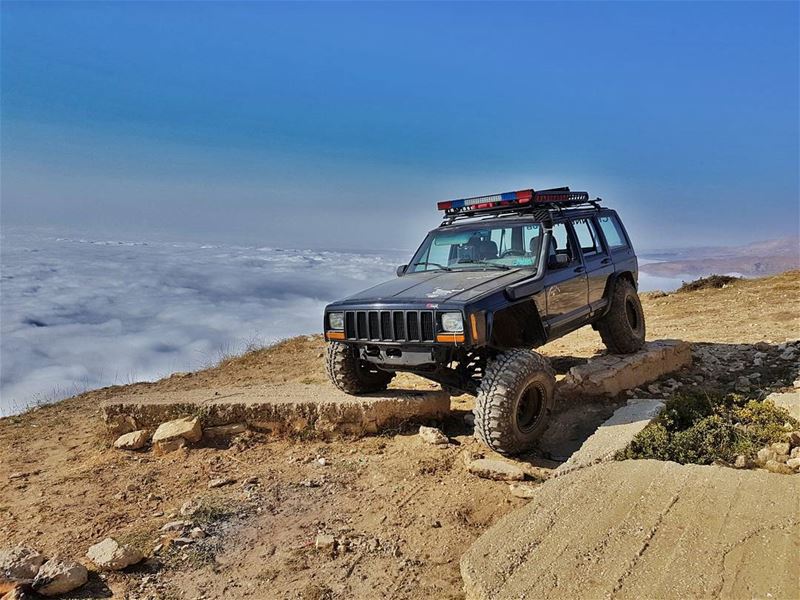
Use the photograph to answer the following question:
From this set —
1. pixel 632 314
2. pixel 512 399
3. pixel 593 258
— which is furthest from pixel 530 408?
pixel 632 314

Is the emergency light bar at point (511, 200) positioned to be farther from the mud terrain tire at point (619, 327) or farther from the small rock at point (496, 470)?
the small rock at point (496, 470)

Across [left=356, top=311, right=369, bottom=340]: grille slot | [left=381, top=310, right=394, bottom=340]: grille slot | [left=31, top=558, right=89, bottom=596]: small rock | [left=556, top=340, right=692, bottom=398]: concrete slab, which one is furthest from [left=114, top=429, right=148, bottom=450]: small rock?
[left=556, top=340, right=692, bottom=398]: concrete slab

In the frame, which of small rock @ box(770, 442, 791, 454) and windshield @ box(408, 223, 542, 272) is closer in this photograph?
small rock @ box(770, 442, 791, 454)

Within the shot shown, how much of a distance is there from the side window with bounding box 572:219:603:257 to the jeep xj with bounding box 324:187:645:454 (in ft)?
0.05

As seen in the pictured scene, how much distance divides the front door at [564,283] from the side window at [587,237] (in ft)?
0.81

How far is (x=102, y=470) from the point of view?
5.40 meters

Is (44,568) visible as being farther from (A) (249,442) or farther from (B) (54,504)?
(A) (249,442)

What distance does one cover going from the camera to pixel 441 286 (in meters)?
5.63

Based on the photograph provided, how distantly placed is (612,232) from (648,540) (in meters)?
5.47

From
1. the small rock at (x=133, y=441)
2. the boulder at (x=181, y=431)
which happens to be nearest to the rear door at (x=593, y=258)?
the boulder at (x=181, y=431)

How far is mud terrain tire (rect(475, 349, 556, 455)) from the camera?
489 cm

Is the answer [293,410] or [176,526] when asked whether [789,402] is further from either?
[176,526]

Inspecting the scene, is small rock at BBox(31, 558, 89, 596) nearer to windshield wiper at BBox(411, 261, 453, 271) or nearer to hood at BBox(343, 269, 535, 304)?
hood at BBox(343, 269, 535, 304)

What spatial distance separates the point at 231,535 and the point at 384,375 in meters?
2.85
